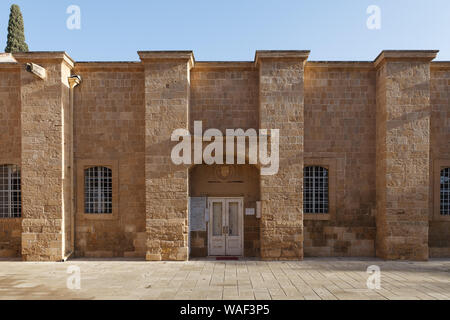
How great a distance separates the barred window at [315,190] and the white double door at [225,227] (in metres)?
2.29

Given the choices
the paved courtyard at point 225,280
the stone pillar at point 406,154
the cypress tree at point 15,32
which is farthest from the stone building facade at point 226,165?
the cypress tree at point 15,32

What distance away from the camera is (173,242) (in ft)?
29.9

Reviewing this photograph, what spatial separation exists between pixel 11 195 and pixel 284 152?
934 centimetres

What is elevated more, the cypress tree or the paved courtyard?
the cypress tree

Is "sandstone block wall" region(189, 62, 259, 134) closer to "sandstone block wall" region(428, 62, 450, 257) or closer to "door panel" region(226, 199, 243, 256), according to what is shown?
"door panel" region(226, 199, 243, 256)

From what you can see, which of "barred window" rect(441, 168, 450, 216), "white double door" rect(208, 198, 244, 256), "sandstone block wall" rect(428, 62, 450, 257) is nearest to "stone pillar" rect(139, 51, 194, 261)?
"white double door" rect(208, 198, 244, 256)

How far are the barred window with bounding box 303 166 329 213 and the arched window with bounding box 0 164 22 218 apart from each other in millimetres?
9818

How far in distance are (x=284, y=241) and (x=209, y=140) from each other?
400 centimetres

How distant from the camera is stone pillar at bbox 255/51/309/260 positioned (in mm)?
9148

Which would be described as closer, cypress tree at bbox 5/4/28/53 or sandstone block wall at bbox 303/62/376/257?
sandstone block wall at bbox 303/62/376/257

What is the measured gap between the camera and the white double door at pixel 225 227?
9953 mm

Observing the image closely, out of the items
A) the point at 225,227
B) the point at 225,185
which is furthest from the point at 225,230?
the point at 225,185

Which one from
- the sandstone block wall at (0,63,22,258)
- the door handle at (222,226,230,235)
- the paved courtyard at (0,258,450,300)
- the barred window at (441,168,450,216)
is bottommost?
the paved courtyard at (0,258,450,300)

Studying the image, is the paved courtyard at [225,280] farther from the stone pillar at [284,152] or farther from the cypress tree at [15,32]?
the cypress tree at [15,32]
